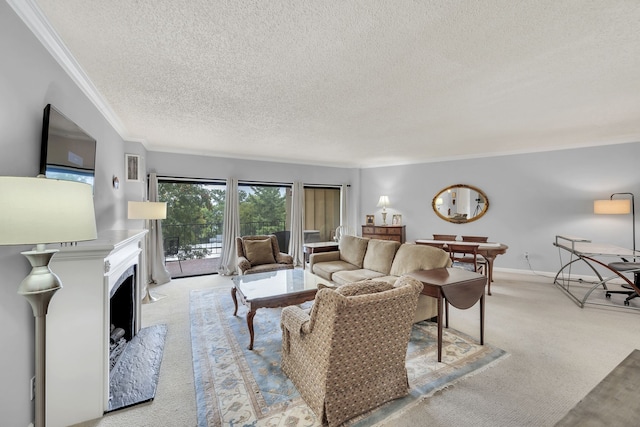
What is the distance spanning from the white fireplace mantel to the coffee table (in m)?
1.08

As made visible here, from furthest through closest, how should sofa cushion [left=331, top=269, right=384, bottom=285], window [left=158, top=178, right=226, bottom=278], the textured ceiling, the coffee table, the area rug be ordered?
window [left=158, top=178, right=226, bottom=278] → sofa cushion [left=331, top=269, right=384, bottom=285] → the coffee table → the area rug → the textured ceiling

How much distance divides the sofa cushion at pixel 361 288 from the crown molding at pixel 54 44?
7.82ft

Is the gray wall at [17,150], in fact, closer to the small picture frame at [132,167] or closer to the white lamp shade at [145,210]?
the white lamp shade at [145,210]

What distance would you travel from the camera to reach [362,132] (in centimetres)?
395

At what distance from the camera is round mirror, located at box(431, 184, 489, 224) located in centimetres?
550

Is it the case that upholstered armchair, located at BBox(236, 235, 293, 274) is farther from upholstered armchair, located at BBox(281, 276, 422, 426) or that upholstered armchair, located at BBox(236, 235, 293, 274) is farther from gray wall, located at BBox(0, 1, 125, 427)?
gray wall, located at BBox(0, 1, 125, 427)

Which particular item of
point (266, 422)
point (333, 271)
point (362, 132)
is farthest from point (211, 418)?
point (362, 132)

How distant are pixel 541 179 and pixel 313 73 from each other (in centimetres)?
512

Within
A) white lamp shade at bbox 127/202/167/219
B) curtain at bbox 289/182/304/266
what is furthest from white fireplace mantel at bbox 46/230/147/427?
curtain at bbox 289/182/304/266

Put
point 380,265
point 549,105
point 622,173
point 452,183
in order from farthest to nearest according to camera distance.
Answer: point 452,183 < point 622,173 < point 380,265 < point 549,105

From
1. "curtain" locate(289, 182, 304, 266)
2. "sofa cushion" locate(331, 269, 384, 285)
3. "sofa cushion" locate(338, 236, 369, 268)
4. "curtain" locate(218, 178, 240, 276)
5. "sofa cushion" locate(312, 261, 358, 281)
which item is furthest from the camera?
"curtain" locate(289, 182, 304, 266)

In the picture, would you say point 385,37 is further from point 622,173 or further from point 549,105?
point 622,173

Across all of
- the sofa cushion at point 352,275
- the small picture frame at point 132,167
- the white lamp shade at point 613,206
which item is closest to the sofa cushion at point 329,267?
the sofa cushion at point 352,275

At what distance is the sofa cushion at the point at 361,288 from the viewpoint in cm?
153
